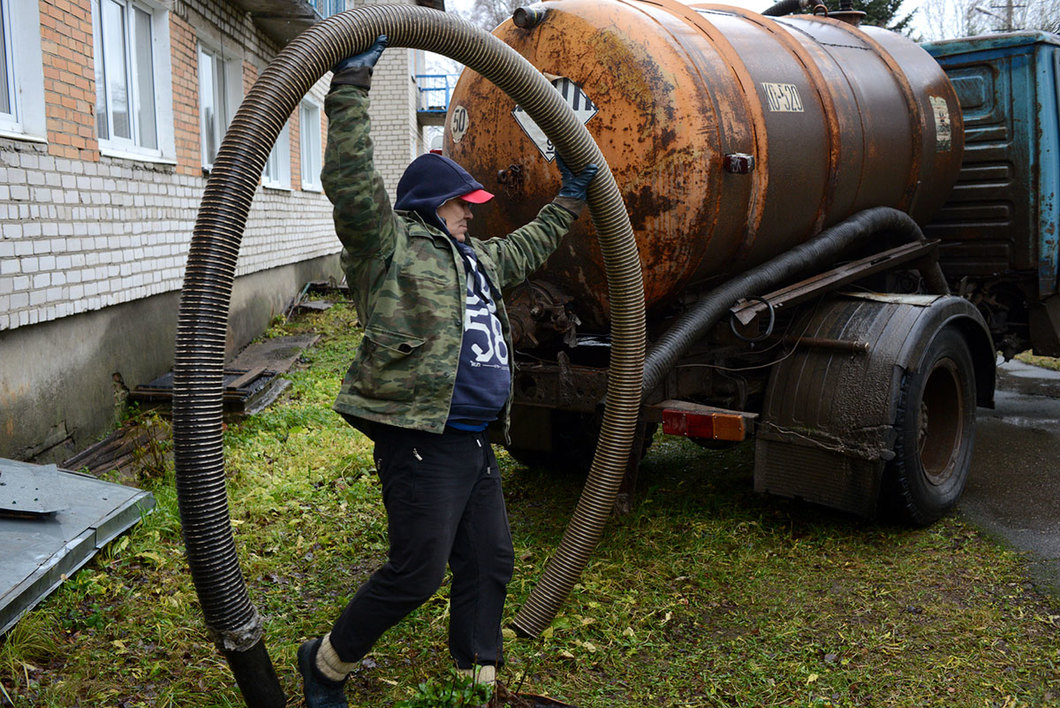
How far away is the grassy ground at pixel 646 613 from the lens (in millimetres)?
3143

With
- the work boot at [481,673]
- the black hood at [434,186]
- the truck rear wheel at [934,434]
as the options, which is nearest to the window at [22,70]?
the black hood at [434,186]

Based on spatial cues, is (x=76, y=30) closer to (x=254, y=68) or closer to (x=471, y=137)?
(x=471, y=137)

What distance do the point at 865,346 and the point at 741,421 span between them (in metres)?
0.94

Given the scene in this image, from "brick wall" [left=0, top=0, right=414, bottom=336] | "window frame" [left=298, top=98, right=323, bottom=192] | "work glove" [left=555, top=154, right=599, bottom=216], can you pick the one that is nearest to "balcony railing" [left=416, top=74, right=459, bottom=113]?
"window frame" [left=298, top=98, right=323, bottom=192]

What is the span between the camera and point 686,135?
375cm

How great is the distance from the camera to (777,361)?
443 cm

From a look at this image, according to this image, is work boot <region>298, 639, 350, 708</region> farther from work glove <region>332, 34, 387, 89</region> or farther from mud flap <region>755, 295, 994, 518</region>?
mud flap <region>755, 295, 994, 518</region>

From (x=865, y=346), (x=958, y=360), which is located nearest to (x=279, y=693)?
(x=865, y=346)

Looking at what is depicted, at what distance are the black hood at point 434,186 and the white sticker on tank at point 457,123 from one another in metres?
1.58

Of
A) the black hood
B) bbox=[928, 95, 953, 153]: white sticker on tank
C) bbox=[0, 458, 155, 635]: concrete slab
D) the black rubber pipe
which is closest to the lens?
the black hood

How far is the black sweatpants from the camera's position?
2.71 metres

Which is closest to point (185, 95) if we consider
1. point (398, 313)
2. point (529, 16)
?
point (529, 16)

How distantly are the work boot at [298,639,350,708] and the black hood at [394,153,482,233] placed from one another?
1.46 m

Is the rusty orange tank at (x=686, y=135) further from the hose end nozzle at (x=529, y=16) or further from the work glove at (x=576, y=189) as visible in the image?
the work glove at (x=576, y=189)
